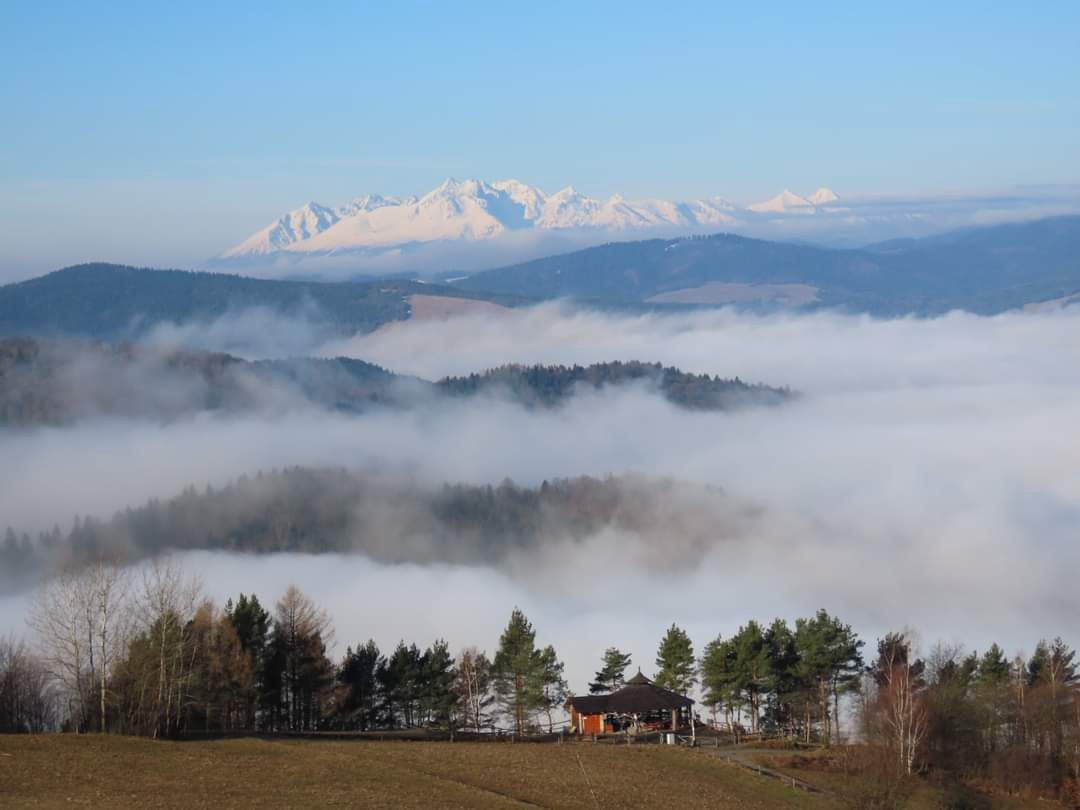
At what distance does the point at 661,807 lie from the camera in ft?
150

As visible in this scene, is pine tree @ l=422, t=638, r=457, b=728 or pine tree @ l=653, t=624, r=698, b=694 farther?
pine tree @ l=653, t=624, r=698, b=694

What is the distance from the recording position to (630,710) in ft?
216

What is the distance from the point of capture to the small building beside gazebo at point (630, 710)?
66375 mm

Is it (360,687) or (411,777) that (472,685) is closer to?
(360,687)

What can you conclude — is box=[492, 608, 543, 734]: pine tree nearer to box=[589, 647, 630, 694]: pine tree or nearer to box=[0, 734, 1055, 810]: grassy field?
box=[589, 647, 630, 694]: pine tree

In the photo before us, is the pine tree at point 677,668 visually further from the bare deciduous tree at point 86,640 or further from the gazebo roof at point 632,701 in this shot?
the bare deciduous tree at point 86,640

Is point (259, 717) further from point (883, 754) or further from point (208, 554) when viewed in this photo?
point (208, 554)

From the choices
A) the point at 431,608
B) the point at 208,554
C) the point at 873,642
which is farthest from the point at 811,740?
the point at 208,554

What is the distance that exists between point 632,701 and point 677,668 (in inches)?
195

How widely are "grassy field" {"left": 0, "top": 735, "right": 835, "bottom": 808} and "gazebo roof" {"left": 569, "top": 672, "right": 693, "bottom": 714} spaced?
29.0ft

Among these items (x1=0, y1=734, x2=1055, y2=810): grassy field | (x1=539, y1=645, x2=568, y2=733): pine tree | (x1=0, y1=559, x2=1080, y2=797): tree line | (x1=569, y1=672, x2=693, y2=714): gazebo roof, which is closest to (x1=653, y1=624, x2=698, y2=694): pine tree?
(x1=0, y1=559, x2=1080, y2=797): tree line

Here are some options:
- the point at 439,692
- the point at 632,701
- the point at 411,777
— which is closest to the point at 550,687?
the point at 632,701

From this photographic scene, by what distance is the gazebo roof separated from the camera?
6619 centimetres

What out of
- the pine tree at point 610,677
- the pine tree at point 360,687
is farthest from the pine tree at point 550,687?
the pine tree at point 360,687
